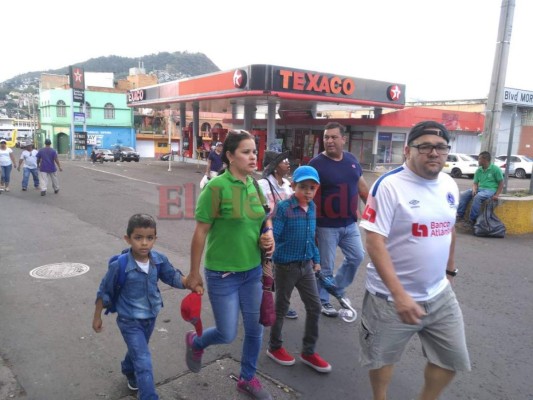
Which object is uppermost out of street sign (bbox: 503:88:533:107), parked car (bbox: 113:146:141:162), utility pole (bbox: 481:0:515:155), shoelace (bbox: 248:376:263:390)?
street sign (bbox: 503:88:533:107)

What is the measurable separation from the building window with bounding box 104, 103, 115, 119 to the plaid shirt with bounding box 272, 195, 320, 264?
168 feet

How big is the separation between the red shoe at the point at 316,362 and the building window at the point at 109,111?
51536mm

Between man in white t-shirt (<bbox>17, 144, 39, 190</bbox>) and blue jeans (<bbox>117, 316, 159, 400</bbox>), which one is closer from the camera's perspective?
blue jeans (<bbox>117, 316, 159, 400</bbox>)

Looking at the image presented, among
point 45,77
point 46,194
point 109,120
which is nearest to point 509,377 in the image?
point 46,194

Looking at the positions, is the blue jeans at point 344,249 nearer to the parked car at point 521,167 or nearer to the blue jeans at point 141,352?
the blue jeans at point 141,352

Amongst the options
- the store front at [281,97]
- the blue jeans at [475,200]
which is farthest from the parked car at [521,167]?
the blue jeans at [475,200]

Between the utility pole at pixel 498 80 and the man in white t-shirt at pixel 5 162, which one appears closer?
the utility pole at pixel 498 80

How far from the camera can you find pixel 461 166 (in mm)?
24953

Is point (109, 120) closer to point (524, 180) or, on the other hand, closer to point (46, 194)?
point (46, 194)

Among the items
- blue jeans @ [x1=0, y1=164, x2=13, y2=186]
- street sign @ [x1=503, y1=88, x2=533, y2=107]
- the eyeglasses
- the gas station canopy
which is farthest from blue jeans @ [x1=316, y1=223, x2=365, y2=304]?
street sign @ [x1=503, y1=88, x2=533, y2=107]

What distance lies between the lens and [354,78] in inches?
814

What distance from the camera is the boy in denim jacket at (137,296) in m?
2.71

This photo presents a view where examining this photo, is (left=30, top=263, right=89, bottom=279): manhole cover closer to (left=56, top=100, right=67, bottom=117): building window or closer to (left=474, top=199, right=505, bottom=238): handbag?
(left=474, top=199, right=505, bottom=238): handbag

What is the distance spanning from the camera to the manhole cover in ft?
17.6
